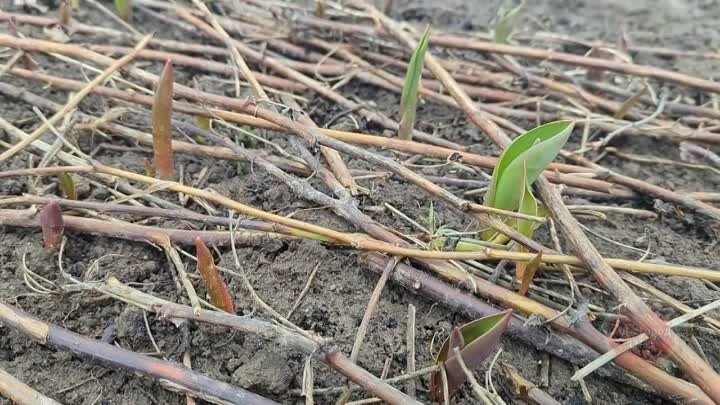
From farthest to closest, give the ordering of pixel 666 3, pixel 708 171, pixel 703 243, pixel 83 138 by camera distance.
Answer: pixel 666 3
pixel 708 171
pixel 83 138
pixel 703 243

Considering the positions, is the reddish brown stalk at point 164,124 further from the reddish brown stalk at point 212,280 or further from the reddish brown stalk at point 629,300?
the reddish brown stalk at point 629,300

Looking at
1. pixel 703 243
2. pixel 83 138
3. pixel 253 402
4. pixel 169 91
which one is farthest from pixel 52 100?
pixel 703 243

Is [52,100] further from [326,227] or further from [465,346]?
[465,346]

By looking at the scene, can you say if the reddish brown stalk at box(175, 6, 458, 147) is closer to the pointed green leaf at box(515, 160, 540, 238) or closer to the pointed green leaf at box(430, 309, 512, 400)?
the pointed green leaf at box(515, 160, 540, 238)


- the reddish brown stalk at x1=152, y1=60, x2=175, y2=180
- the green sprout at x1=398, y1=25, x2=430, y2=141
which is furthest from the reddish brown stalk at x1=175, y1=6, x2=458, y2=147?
the reddish brown stalk at x1=152, y1=60, x2=175, y2=180

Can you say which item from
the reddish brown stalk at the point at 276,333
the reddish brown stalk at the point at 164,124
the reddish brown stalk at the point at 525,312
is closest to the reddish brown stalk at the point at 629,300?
the reddish brown stalk at the point at 525,312

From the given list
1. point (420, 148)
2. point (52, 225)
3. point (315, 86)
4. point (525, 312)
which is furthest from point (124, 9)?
point (525, 312)
